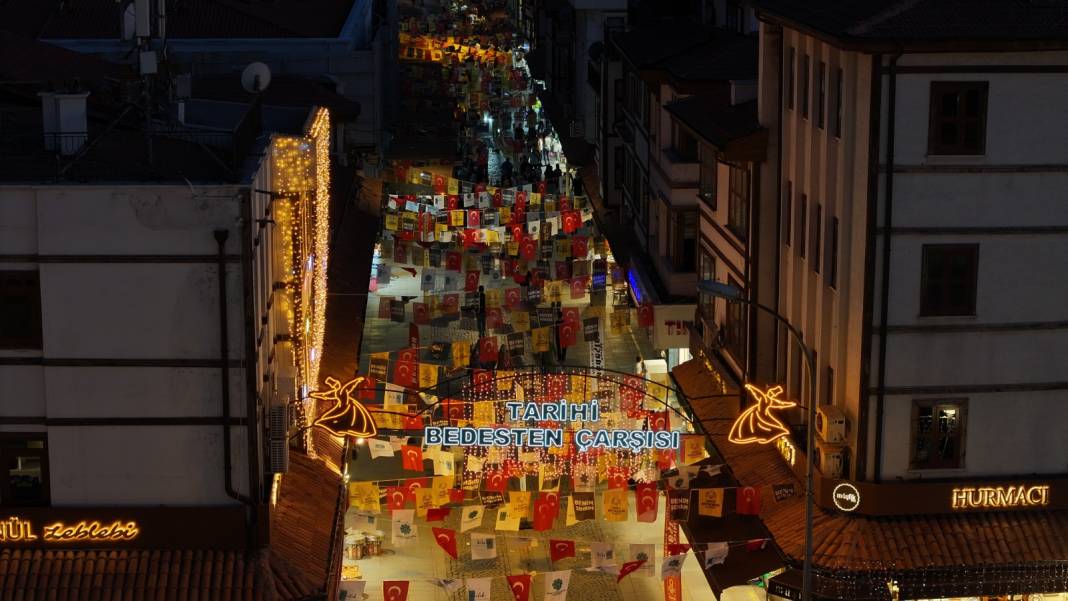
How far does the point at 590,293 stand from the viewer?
182 feet

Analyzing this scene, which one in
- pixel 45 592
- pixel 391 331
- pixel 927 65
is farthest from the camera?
pixel 391 331

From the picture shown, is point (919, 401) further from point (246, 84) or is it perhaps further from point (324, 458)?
point (246, 84)

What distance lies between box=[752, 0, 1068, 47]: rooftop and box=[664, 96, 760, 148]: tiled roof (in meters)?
7.08

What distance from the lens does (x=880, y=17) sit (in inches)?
1066

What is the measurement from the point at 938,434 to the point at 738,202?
9481 millimetres

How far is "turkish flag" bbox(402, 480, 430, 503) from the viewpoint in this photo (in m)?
32.0

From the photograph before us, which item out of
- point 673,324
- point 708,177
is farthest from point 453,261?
point 708,177

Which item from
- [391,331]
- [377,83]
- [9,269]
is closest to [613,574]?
[9,269]

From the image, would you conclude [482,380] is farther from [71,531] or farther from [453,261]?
[453,261]

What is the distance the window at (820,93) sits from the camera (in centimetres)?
2975

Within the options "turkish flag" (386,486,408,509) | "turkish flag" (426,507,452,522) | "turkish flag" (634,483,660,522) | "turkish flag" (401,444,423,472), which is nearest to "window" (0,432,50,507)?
"turkish flag" (386,486,408,509)

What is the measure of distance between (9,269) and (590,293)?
32350 mm

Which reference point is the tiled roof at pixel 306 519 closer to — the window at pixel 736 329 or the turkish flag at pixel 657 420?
the turkish flag at pixel 657 420

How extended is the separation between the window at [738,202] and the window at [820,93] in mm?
4716
